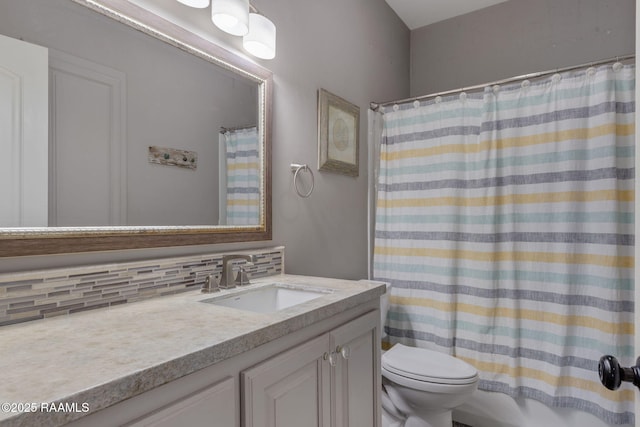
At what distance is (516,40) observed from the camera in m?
2.68

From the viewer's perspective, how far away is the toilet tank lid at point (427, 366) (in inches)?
63.9

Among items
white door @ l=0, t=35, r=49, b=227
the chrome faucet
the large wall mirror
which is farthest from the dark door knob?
white door @ l=0, t=35, r=49, b=227

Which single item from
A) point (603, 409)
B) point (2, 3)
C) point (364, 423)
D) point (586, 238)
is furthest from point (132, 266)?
point (603, 409)

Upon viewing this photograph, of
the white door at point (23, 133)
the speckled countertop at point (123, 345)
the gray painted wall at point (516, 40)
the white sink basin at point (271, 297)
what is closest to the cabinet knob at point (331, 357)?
the speckled countertop at point (123, 345)

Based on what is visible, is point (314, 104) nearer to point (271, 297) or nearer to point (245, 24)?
point (245, 24)

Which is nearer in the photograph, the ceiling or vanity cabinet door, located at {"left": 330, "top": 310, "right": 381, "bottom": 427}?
vanity cabinet door, located at {"left": 330, "top": 310, "right": 381, "bottom": 427}

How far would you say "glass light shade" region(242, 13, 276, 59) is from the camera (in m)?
1.43

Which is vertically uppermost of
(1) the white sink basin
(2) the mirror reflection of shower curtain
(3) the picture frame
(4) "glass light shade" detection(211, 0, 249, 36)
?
(4) "glass light shade" detection(211, 0, 249, 36)

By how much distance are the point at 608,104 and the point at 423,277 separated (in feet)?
4.22

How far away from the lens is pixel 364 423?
124 centimetres

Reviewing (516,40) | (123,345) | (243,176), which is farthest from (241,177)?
(516,40)

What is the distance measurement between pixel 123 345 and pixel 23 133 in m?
0.63

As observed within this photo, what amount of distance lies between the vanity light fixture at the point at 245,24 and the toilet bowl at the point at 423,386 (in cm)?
160

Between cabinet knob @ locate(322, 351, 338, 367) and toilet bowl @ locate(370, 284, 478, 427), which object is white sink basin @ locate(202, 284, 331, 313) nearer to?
cabinet knob @ locate(322, 351, 338, 367)
